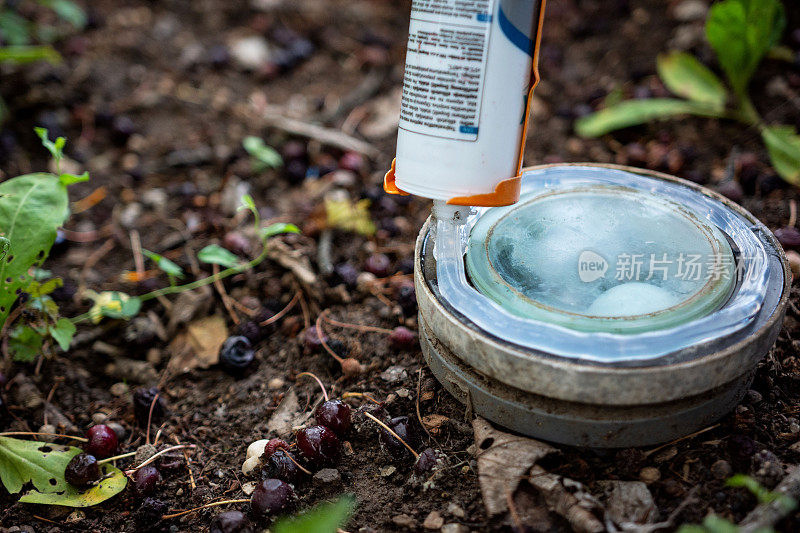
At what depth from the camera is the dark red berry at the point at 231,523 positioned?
5.00 feet

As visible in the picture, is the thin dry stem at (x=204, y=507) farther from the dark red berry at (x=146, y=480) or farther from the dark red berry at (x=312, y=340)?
the dark red berry at (x=312, y=340)

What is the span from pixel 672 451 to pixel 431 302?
0.69 meters

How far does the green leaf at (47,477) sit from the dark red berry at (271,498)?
1.40 feet

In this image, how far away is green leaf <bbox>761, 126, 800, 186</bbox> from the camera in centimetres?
253

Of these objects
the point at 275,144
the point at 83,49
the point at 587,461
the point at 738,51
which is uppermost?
the point at 738,51

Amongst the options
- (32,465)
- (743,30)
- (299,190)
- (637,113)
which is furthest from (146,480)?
(743,30)

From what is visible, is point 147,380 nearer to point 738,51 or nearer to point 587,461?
point 587,461

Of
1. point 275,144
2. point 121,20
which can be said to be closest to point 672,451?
point 275,144

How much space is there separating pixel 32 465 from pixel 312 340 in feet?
2.81

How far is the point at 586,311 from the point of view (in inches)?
62.3

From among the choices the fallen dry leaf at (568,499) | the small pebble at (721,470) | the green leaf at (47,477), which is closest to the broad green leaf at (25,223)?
the green leaf at (47,477)

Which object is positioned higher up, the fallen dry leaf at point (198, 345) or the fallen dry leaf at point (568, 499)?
the fallen dry leaf at point (568, 499)

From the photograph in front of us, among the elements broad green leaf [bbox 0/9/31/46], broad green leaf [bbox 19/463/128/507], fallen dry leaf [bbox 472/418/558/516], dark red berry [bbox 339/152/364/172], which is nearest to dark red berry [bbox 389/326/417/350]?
fallen dry leaf [bbox 472/418/558/516]

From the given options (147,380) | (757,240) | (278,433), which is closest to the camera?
(757,240)
